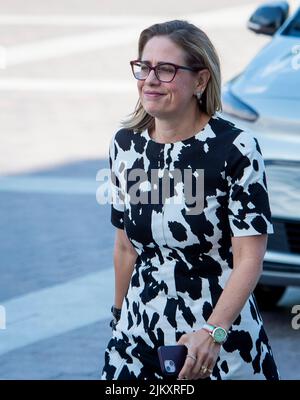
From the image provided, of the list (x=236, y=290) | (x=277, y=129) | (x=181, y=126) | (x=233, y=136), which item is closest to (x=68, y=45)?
(x=277, y=129)

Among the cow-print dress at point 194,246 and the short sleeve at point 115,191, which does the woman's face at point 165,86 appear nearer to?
the cow-print dress at point 194,246

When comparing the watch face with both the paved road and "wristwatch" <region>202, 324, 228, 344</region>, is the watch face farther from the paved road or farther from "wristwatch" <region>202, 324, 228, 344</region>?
the paved road

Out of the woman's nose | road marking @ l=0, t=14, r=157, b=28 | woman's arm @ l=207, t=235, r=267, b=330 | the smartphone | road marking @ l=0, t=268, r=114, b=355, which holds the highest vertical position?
the woman's nose

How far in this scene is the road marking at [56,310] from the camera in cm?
677

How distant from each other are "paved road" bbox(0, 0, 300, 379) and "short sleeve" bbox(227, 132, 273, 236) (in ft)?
8.63

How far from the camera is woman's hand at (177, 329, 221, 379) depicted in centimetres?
351

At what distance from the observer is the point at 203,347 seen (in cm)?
355

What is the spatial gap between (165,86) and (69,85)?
11872 millimetres

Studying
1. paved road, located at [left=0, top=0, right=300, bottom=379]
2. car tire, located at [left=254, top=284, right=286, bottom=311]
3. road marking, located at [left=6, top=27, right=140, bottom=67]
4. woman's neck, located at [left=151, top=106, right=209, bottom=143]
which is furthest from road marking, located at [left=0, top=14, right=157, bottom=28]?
woman's neck, located at [left=151, top=106, right=209, bottom=143]

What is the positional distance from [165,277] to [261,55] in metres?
3.98

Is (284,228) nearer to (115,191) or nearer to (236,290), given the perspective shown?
(115,191)
